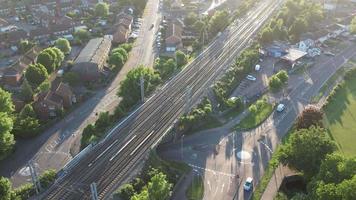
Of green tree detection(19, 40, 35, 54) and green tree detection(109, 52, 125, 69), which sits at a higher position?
green tree detection(109, 52, 125, 69)

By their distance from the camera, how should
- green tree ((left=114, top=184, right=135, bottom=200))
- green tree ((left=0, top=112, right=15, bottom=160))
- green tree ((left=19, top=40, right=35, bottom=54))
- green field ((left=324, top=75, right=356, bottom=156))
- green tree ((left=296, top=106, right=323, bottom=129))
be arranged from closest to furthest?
green tree ((left=114, top=184, right=135, bottom=200)) → green tree ((left=0, top=112, right=15, bottom=160)) → green tree ((left=296, top=106, right=323, bottom=129)) → green field ((left=324, top=75, right=356, bottom=156)) → green tree ((left=19, top=40, right=35, bottom=54))

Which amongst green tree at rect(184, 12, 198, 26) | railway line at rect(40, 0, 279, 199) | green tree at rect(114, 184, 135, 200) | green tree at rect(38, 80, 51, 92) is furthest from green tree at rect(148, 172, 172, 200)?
green tree at rect(184, 12, 198, 26)

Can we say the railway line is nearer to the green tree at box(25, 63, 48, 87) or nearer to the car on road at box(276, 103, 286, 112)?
the car on road at box(276, 103, 286, 112)

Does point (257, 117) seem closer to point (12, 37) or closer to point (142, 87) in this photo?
point (142, 87)

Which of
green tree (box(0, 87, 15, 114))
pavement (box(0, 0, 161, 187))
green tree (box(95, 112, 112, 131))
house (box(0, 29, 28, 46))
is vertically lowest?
house (box(0, 29, 28, 46))

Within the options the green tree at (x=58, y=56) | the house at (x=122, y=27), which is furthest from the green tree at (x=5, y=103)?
the house at (x=122, y=27)

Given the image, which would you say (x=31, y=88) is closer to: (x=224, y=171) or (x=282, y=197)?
(x=224, y=171)

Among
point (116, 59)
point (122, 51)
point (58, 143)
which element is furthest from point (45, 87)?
point (122, 51)

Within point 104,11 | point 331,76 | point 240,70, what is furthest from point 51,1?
point 331,76
